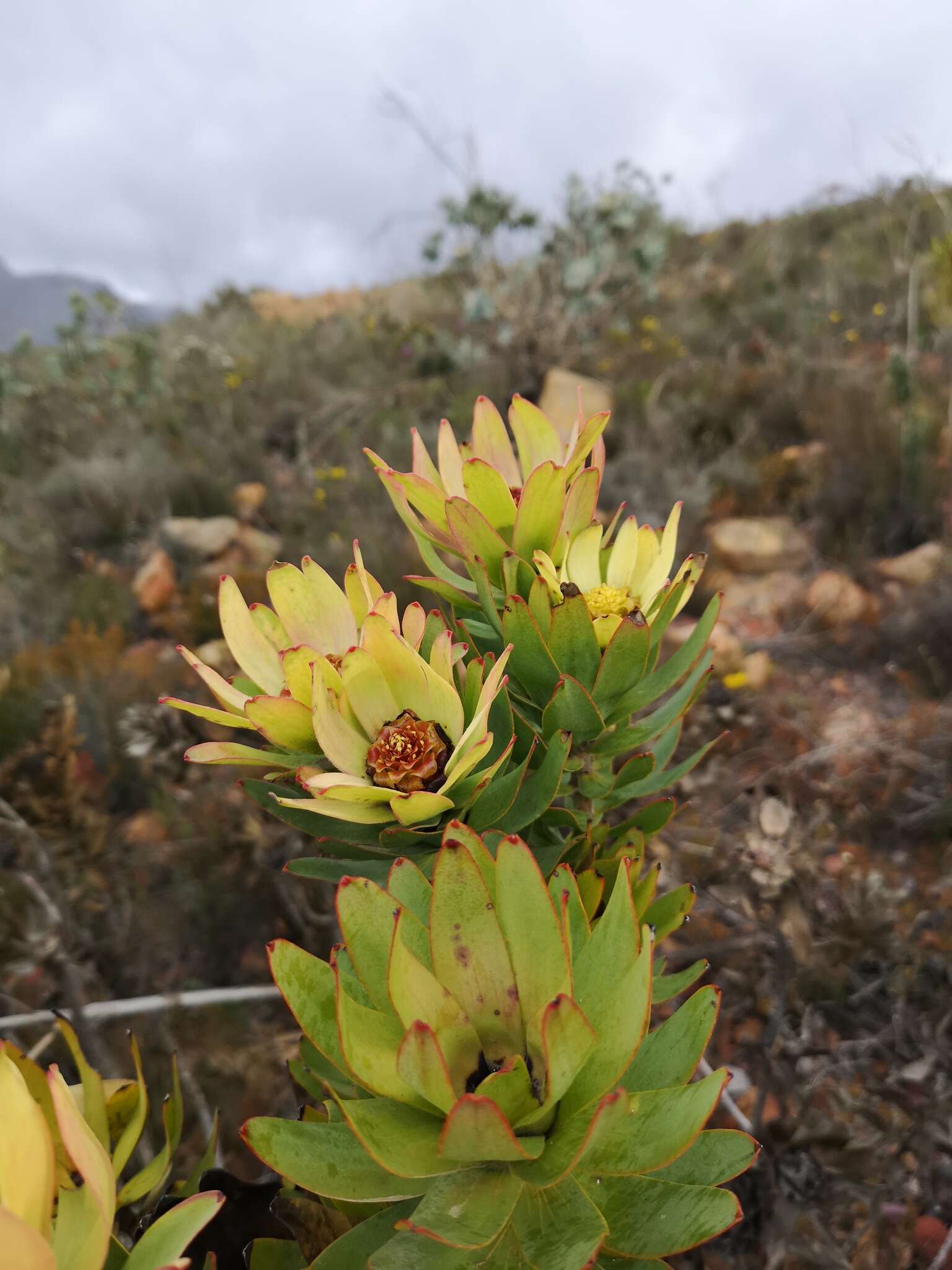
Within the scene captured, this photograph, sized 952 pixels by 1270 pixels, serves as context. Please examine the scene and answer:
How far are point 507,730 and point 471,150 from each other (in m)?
7.94

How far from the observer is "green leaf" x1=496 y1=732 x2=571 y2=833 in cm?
72

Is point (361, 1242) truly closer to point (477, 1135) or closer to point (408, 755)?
point (477, 1135)

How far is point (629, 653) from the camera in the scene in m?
0.79

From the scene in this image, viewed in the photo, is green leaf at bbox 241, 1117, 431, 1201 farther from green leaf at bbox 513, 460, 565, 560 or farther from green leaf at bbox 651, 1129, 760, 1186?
green leaf at bbox 513, 460, 565, 560

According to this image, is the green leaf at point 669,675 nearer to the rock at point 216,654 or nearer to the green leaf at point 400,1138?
the green leaf at point 400,1138

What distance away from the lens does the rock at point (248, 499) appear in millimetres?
5531

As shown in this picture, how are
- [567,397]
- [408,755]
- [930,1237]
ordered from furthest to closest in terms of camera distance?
[567,397] → [930,1237] → [408,755]

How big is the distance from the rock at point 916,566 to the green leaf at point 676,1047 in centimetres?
405

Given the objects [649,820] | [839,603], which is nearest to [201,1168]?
[649,820]

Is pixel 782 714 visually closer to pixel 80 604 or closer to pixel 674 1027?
pixel 674 1027

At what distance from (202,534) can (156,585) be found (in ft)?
2.06

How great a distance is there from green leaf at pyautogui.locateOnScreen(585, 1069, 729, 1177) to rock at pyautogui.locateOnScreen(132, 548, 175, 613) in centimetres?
444

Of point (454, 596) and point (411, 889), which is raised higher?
point (454, 596)

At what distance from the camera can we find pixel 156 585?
4562 millimetres
